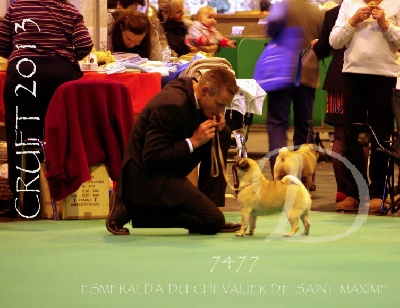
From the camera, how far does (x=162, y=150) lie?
6.44m

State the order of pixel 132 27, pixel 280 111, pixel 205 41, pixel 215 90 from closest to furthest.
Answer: pixel 215 90 < pixel 280 111 < pixel 132 27 < pixel 205 41

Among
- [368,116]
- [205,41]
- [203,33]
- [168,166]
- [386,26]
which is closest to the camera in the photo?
[168,166]

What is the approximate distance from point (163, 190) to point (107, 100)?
1.43 m

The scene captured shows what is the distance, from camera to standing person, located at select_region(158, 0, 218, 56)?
11242 millimetres

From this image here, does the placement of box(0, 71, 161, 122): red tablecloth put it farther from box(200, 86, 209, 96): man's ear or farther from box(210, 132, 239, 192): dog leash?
box(200, 86, 209, 96): man's ear

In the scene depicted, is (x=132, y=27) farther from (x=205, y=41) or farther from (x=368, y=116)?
(x=205, y=41)

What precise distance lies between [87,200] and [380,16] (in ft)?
7.47

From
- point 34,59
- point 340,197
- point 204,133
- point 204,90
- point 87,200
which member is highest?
point 204,90

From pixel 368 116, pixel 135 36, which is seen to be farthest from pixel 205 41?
pixel 368 116

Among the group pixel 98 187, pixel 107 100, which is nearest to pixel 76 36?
pixel 107 100

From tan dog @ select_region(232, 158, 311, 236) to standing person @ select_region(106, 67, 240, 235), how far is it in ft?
0.84

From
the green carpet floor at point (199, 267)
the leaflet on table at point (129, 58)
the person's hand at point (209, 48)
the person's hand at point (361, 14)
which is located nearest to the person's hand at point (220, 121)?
the green carpet floor at point (199, 267)

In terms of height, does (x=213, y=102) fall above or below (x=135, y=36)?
above

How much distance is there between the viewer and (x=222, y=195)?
6906 millimetres
